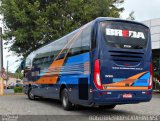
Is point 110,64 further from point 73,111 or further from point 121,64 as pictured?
point 73,111

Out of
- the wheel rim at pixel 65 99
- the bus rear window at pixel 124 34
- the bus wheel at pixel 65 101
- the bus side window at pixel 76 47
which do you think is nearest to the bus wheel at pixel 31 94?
the bus wheel at pixel 65 101

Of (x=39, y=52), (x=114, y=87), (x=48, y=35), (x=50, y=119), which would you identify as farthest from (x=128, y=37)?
(x=48, y=35)

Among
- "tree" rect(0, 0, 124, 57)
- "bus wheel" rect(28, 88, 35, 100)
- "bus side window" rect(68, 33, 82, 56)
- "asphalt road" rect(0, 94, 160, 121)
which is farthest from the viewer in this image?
"tree" rect(0, 0, 124, 57)

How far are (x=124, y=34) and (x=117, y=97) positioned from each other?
2360 mm

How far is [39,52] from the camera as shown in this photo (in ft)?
71.8

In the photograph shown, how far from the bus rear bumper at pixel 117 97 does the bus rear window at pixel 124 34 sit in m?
1.71

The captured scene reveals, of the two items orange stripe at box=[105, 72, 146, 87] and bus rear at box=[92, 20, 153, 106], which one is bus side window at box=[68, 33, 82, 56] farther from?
orange stripe at box=[105, 72, 146, 87]

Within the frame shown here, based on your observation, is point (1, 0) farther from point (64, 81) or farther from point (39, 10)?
point (64, 81)

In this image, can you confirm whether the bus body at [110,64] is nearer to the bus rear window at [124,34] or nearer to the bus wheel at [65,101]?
the bus rear window at [124,34]

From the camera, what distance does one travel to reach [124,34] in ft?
45.5

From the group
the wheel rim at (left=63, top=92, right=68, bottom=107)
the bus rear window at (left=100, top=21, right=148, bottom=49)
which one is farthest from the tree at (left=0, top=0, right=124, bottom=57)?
the bus rear window at (left=100, top=21, right=148, bottom=49)

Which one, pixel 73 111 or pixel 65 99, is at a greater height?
pixel 65 99

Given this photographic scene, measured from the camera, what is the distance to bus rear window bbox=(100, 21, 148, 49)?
13.6 metres

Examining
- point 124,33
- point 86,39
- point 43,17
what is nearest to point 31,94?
point 43,17
